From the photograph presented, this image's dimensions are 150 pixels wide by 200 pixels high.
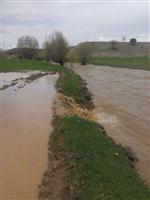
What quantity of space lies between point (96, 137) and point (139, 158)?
158 cm

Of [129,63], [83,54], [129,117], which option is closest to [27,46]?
[83,54]

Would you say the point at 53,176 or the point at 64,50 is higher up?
the point at 64,50

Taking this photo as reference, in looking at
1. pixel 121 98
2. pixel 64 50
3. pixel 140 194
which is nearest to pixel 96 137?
pixel 140 194

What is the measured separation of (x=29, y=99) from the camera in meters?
17.9

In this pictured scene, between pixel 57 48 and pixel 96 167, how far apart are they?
167 feet

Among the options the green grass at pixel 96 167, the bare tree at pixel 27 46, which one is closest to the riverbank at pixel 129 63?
the bare tree at pixel 27 46

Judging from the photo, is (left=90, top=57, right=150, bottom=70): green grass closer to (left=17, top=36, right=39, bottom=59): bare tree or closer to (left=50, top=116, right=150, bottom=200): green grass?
(left=17, top=36, right=39, bottom=59): bare tree

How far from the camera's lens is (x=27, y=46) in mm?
76875

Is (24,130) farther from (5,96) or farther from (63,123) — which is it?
(5,96)

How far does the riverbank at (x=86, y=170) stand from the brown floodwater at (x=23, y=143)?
0.31 m

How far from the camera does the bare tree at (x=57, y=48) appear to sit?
57.5 meters

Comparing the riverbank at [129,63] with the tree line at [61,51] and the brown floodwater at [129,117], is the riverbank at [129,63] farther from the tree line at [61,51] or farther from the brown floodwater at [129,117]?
the brown floodwater at [129,117]

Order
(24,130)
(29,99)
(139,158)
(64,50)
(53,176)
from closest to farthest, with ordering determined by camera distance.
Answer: (53,176) < (139,158) < (24,130) < (29,99) < (64,50)

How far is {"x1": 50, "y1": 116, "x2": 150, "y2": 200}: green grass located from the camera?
696cm
